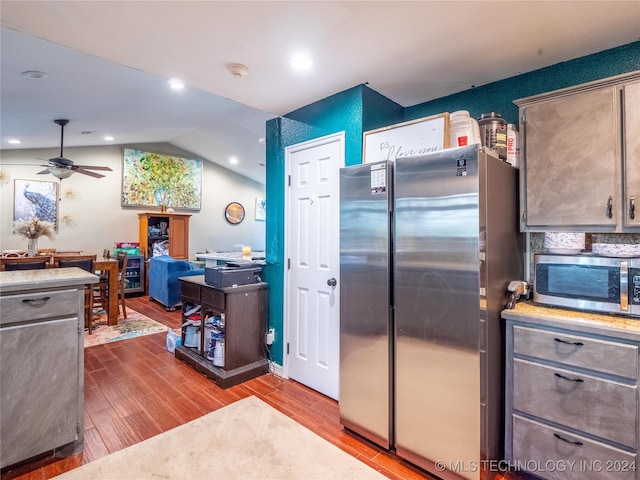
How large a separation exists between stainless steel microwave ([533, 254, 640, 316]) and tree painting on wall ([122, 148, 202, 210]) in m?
7.62

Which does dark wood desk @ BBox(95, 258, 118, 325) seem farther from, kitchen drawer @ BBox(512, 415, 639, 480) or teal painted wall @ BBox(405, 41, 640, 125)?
kitchen drawer @ BBox(512, 415, 639, 480)

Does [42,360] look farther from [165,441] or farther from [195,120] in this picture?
[195,120]

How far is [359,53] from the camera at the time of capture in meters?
1.99

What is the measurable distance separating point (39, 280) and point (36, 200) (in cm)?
592

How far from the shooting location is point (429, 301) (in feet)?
5.78

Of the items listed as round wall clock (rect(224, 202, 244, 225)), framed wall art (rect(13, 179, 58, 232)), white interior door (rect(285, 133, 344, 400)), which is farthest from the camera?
round wall clock (rect(224, 202, 244, 225))

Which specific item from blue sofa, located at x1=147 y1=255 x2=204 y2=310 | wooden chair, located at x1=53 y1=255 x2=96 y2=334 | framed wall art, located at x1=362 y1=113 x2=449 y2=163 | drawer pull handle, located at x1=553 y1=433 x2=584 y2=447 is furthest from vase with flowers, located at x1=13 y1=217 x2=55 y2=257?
drawer pull handle, located at x1=553 y1=433 x2=584 y2=447

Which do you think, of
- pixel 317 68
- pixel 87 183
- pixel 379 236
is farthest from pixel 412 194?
pixel 87 183

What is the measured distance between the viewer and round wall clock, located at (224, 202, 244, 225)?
8898 mm

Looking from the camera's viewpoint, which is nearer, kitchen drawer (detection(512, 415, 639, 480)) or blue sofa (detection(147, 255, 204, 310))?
kitchen drawer (detection(512, 415, 639, 480))

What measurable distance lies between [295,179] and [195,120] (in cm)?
378

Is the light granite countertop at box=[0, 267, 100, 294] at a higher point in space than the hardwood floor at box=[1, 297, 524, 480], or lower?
higher

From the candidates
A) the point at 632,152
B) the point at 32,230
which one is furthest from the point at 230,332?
the point at 32,230

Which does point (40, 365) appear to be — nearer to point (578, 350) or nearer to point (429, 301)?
point (429, 301)
